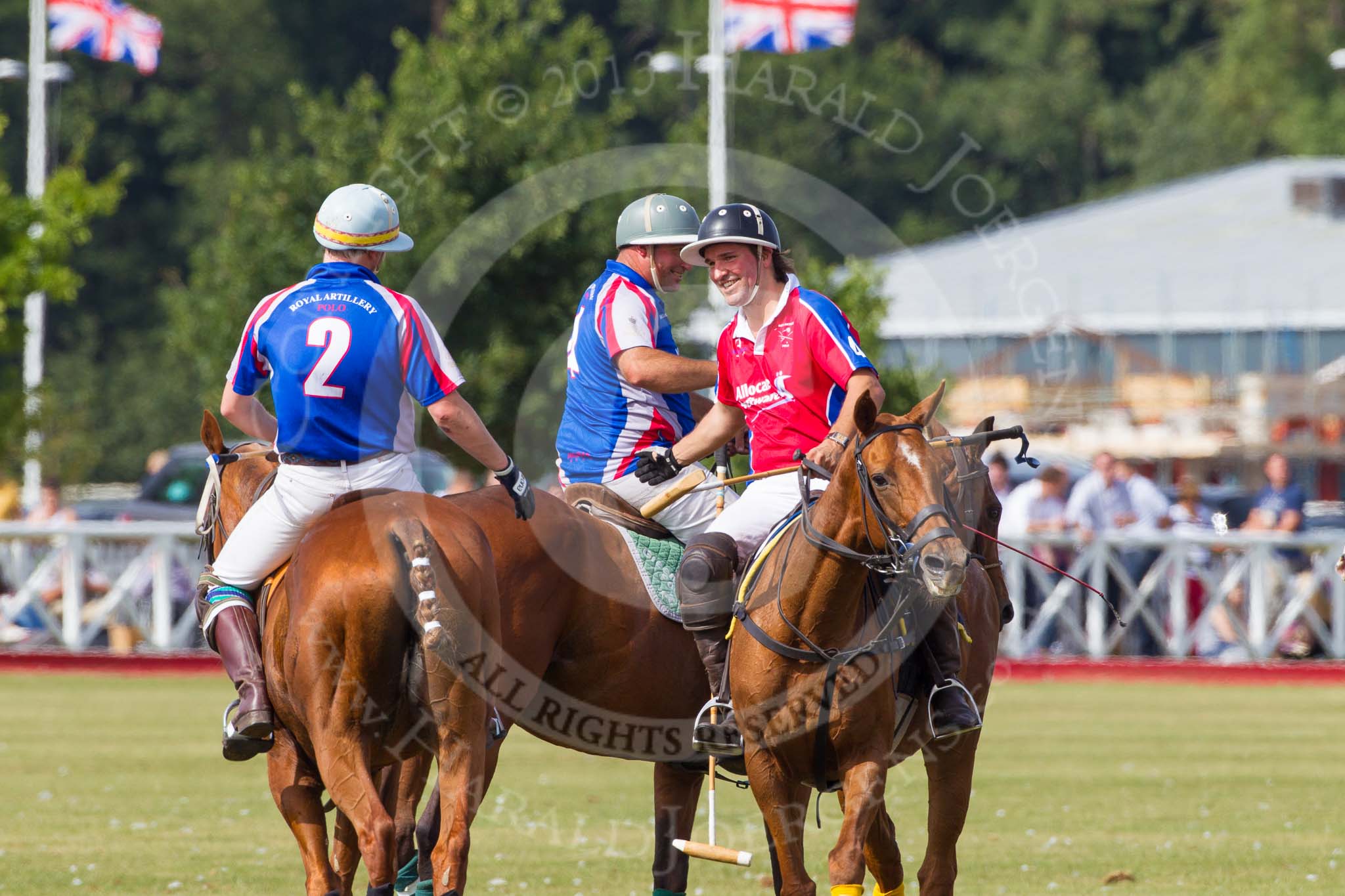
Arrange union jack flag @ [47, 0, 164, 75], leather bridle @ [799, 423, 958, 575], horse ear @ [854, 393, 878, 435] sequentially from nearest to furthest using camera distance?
leather bridle @ [799, 423, 958, 575]
horse ear @ [854, 393, 878, 435]
union jack flag @ [47, 0, 164, 75]

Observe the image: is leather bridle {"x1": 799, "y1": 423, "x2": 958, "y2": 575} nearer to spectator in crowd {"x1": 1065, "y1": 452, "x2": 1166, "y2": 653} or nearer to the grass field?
the grass field

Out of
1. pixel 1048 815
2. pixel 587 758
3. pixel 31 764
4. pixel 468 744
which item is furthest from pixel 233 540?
pixel 587 758

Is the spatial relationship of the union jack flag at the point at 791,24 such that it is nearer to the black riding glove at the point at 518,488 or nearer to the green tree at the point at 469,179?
the green tree at the point at 469,179

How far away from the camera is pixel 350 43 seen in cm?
5538

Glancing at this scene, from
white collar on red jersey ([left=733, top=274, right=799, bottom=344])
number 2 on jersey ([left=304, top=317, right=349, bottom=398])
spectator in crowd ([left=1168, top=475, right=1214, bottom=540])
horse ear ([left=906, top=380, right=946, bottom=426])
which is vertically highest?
white collar on red jersey ([left=733, top=274, right=799, bottom=344])

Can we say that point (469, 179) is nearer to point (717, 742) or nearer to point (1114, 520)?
point (1114, 520)

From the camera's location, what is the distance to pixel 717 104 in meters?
27.1

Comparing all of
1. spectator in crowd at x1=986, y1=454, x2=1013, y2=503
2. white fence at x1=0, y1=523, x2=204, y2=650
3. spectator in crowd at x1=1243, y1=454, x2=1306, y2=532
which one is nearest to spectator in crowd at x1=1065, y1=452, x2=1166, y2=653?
spectator in crowd at x1=986, y1=454, x2=1013, y2=503

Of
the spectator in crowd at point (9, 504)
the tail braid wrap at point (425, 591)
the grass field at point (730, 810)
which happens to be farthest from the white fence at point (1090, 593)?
the tail braid wrap at point (425, 591)

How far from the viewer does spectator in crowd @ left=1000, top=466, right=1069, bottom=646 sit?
2022 centimetres

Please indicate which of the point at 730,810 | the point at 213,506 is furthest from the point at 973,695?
the point at 730,810

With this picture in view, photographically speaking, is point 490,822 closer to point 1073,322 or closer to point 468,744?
point 468,744

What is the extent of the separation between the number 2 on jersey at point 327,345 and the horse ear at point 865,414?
71.7 inches

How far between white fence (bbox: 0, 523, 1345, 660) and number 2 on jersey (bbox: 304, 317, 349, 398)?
1292 cm
